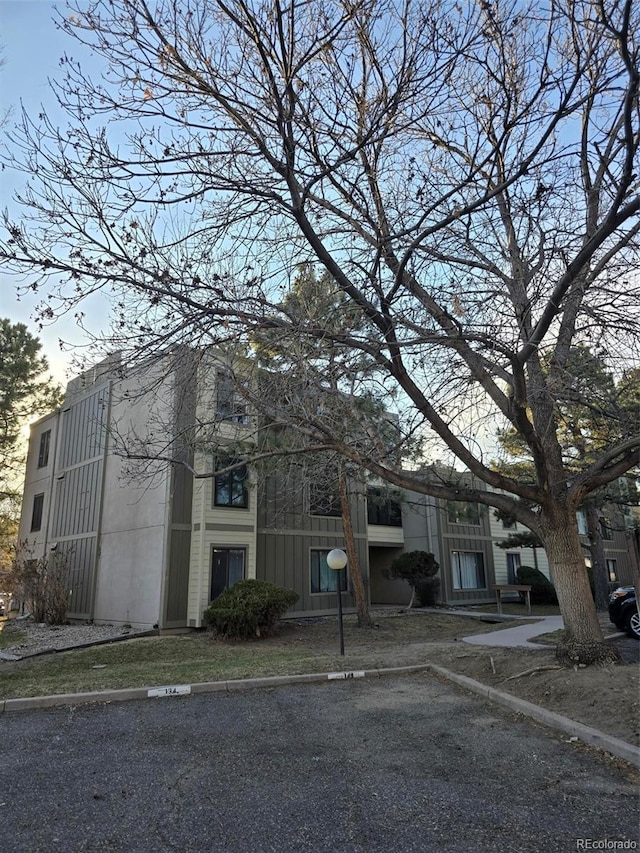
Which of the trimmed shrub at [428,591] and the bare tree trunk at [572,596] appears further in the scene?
the trimmed shrub at [428,591]

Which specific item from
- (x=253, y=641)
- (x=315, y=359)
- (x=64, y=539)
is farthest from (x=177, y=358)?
(x=64, y=539)

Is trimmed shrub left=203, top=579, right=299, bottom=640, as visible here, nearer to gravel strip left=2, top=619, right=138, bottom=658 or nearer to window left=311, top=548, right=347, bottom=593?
gravel strip left=2, top=619, right=138, bottom=658

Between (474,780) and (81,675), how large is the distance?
6346 millimetres

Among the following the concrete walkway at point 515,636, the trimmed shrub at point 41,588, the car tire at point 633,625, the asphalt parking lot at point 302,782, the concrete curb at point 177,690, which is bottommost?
the asphalt parking lot at point 302,782

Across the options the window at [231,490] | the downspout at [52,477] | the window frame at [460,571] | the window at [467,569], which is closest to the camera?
the window at [231,490]

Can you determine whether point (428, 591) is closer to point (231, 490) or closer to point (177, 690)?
point (231, 490)

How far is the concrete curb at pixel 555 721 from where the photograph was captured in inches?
170

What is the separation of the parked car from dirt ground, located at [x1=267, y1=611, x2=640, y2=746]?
1.23 ft

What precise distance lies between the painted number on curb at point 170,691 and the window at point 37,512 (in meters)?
15.1

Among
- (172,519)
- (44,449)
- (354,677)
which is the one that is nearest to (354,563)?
(172,519)

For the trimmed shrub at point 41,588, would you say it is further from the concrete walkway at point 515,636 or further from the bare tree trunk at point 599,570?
the bare tree trunk at point 599,570

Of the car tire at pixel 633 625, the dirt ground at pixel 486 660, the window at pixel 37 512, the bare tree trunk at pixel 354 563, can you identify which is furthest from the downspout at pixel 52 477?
the car tire at pixel 633 625

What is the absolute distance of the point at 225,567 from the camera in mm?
14383

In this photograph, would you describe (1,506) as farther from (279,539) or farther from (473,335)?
(473,335)
